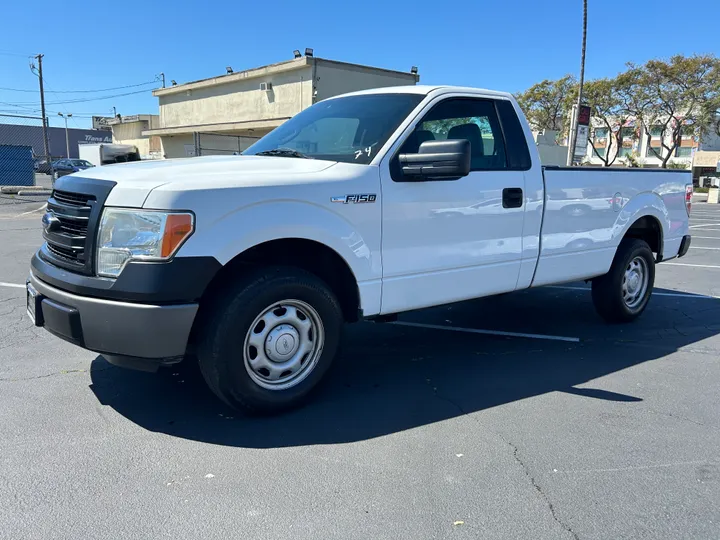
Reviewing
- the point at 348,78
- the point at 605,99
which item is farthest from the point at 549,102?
the point at 348,78

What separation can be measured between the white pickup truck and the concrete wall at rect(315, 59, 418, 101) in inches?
857

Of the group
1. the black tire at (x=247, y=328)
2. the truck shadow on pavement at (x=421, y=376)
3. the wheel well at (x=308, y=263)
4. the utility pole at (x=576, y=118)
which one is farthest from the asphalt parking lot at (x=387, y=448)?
the utility pole at (x=576, y=118)

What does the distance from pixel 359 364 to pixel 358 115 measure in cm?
198

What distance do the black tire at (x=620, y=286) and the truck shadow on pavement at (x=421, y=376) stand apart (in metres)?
0.15

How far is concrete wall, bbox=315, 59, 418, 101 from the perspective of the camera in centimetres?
2569

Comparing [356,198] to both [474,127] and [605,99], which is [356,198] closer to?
[474,127]

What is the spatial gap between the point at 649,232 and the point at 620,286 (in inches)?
38.1

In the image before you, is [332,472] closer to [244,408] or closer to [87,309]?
[244,408]

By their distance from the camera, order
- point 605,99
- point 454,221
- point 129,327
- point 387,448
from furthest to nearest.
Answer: point 605,99, point 454,221, point 387,448, point 129,327

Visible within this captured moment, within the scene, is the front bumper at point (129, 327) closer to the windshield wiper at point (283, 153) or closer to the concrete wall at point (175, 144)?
the windshield wiper at point (283, 153)

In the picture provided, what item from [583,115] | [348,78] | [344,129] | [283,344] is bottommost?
[283,344]

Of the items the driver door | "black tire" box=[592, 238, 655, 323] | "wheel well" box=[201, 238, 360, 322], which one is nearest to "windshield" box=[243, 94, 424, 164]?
the driver door

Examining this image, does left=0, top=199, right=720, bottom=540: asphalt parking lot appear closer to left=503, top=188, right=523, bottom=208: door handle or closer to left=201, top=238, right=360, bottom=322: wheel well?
left=201, top=238, right=360, bottom=322: wheel well

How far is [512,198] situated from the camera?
4609 mm
